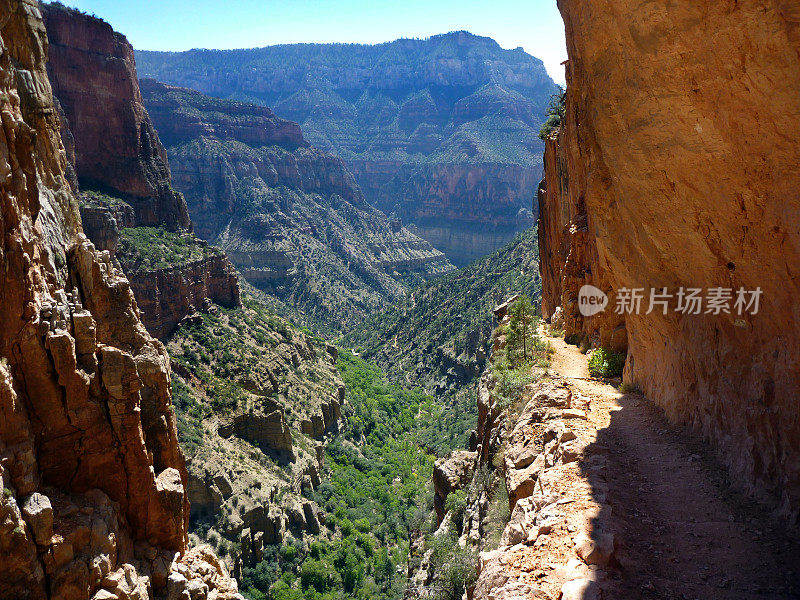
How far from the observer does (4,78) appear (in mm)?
12523

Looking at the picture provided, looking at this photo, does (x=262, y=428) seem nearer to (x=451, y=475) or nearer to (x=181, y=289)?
(x=181, y=289)

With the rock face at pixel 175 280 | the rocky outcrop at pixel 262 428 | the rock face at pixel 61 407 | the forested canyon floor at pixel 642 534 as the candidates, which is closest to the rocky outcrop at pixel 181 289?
the rock face at pixel 175 280

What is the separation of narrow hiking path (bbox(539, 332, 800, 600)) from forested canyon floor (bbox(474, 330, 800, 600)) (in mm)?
18

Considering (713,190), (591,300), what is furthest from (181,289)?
(713,190)

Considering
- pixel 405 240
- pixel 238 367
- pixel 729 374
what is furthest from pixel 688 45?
pixel 405 240

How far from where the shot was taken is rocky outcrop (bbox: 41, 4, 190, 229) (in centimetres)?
5575

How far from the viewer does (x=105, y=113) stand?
193 feet

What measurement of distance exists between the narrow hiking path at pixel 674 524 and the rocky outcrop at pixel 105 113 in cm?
5803

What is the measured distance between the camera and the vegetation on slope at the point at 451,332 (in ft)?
230

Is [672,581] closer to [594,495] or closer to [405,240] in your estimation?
[594,495]

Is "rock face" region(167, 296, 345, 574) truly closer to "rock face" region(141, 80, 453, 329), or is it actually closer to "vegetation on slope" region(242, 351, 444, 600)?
"vegetation on slope" region(242, 351, 444, 600)

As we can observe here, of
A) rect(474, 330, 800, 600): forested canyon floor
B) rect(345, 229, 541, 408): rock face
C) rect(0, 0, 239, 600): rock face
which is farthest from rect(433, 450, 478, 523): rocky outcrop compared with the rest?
rect(345, 229, 541, 408): rock face

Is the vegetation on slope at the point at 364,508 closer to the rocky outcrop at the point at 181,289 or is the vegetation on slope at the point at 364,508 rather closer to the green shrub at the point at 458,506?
the green shrub at the point at 458,506

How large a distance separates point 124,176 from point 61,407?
5364 cm
